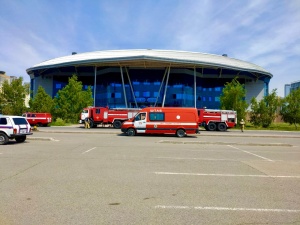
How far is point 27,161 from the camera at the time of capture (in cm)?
930

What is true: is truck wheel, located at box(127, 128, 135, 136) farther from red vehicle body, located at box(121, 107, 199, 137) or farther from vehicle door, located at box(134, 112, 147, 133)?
vehicle door, located at box(134, 112, 147, 133)

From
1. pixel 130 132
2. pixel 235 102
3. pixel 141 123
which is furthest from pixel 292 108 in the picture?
pixel 130 132

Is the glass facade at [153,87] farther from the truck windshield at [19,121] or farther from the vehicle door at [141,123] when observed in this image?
the truck windshield at [19,121]

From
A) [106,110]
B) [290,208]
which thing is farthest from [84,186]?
[106,110]

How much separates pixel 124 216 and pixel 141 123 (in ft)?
56.3

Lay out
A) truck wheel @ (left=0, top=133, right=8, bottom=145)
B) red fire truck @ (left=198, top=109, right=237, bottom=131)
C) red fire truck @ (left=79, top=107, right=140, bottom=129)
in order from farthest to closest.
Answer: red fire truck @ (left=79, top=107, right=140, bottom=129)
red fire truck @ (left=198, top=109, right=237, bottom=131)
truck wheel @ (left=0, top=133, right=8, bottom=145)

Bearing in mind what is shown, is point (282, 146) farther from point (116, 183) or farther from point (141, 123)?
point (116, 183)

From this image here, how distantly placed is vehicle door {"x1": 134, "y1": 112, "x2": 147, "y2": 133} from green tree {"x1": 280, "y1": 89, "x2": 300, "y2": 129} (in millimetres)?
32986

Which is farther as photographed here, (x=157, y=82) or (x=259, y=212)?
(x=157, y=82)

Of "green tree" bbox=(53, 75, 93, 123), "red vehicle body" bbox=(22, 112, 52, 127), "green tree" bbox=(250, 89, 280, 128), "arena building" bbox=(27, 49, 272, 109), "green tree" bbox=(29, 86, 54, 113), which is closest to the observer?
"red vehicle body" bbox=(22, 112, 52, 127)

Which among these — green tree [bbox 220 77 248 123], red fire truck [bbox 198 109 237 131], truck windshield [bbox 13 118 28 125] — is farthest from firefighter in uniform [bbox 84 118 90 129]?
green tree [bbox 220 77 248 123]

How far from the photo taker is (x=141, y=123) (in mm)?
21469

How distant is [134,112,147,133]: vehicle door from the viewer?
21459mm

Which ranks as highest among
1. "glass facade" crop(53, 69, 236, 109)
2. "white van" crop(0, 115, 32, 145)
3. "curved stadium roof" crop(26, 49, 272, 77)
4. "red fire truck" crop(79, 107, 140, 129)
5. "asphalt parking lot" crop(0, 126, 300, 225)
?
"curved stadium roof" crop(26, 49, 272, 77)
